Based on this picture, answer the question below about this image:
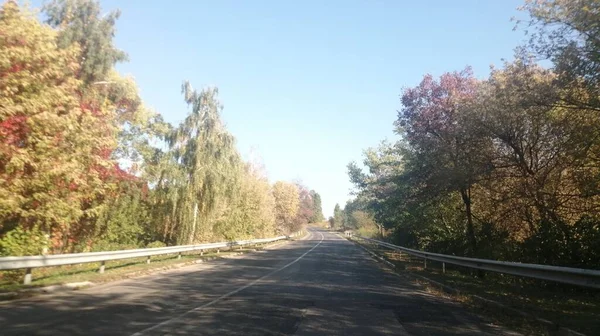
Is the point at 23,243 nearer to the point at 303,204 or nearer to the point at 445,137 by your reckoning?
the point at 445,137

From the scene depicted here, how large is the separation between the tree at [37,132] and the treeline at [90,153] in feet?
0.13

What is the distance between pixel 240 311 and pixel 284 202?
71413 millimetres

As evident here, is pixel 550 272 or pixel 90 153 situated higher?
pixel 90 153

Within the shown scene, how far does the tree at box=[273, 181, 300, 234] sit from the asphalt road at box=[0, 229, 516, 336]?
6549cm

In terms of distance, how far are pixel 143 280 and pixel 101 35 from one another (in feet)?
44.3

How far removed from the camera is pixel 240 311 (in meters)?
9.43

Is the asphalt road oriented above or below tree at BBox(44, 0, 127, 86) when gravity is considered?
below

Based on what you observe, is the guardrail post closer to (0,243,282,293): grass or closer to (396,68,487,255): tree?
(0,243,282,293): grass

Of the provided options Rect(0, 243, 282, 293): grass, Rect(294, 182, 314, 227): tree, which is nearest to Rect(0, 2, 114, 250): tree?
Rect(0, 243, 282, 293): grass

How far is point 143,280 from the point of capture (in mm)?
15195

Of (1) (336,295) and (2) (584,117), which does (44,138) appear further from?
(2) (584,117)

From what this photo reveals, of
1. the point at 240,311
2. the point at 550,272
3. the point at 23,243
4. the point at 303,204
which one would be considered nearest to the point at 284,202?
the point at 303,204

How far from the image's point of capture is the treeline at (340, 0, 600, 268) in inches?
489

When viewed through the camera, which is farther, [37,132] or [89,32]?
[89,32]
